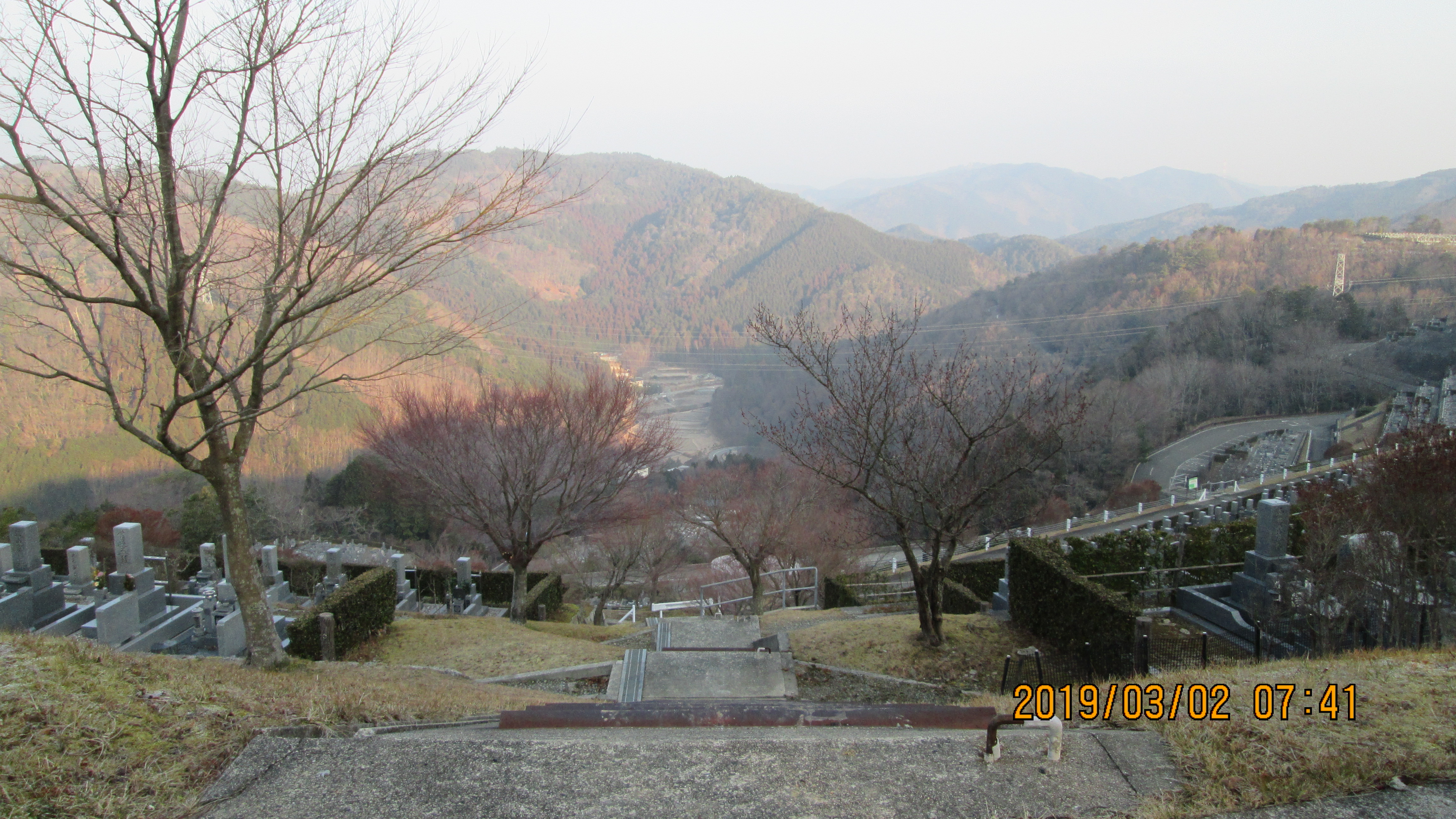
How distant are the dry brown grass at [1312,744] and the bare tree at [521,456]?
11162 millimetres

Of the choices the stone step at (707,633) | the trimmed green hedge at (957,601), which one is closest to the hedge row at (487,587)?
the stone step at (707,633)

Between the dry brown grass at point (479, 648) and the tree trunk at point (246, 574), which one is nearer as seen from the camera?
the tree trunk at point (246, 574)

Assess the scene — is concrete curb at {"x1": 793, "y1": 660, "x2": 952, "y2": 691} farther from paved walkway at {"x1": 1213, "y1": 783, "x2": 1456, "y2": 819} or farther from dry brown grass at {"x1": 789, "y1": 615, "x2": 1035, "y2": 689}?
paved walkway at {"x1": 1213, "y1": 783, "x2": 1456, "y2": 819}

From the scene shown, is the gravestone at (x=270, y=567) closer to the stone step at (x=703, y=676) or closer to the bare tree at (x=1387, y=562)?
the stone step at (x=703, y=676)

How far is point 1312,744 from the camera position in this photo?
3377 mm

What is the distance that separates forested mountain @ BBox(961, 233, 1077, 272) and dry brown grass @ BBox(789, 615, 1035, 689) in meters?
124

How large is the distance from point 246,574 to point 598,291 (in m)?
146

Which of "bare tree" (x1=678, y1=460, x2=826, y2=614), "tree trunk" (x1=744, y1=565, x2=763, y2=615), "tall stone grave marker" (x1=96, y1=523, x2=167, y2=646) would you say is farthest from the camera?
"bare tree" (x1=678, y1=460, x2=826, y2=614)

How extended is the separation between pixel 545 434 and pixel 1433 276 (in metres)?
73.6

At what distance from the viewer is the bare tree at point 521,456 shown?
44.3ft

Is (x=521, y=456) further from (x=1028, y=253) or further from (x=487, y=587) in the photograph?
(x=1028, y=253)

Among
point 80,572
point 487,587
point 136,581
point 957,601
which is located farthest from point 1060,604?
point 80,572

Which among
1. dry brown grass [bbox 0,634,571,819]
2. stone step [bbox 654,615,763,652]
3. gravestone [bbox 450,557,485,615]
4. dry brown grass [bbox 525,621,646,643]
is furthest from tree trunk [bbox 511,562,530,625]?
dry brown grass [bbox 0,634,571,819]

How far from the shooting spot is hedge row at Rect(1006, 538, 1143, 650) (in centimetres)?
771
